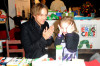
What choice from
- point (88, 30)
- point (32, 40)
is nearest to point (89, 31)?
point (88, 30)

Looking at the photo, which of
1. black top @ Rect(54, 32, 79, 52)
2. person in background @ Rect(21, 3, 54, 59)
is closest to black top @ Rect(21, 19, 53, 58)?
person in background @ Rect(21, 3, 54, 59)

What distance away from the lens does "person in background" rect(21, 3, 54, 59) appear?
5.19 feet

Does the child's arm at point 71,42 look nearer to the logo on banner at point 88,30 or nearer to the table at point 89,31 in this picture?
the table at point 89,31

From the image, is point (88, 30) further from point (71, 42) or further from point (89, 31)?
point (71, 42)

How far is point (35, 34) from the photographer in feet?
5.61

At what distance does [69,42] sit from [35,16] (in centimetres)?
58

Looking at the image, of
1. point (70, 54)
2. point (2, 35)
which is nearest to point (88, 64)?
point (70, 54)

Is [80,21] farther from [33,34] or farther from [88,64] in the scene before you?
[88,64]

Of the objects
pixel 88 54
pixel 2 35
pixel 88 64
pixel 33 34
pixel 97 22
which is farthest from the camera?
pixel 2 35

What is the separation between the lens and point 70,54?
1.48 metres

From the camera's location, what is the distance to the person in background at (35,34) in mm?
1581

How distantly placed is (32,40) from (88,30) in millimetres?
1906

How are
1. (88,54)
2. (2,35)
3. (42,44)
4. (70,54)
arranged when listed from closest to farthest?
1. (70,54)
2. (42,44)
3. (88,54)
4. (2,35)

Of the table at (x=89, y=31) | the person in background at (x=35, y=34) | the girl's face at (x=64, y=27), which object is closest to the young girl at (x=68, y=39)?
the girl's face at (x=64, y=27)
